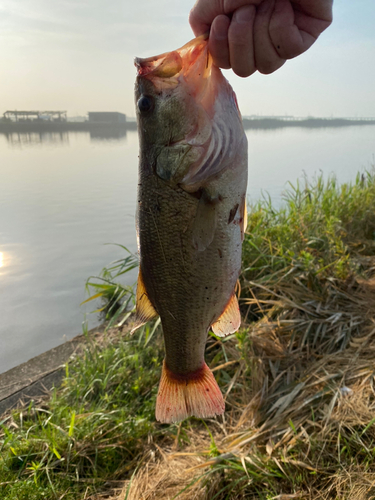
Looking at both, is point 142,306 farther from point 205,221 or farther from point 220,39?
point 220,39

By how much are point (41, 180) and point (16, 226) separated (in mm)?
5796

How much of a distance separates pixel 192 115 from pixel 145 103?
0.24m

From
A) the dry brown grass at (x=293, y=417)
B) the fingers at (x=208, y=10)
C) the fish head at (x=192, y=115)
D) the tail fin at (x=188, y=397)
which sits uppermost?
the fingers at (x=208, y=10)

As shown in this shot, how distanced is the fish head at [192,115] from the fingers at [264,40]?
0.20m

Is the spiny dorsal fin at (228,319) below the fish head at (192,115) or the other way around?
below

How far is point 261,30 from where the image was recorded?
1499mm

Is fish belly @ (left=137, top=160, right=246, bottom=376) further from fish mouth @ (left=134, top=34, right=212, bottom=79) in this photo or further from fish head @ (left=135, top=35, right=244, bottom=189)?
fish mouth @ (left=134, top=34, right=212, bottom=79)

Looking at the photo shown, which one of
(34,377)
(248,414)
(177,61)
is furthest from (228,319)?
(34,377)

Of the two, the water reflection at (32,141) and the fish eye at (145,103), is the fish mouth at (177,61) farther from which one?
the water reflection at (32,141)

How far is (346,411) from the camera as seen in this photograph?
9.04 feet

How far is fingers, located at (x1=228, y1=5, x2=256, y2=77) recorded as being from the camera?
1482 millimetres

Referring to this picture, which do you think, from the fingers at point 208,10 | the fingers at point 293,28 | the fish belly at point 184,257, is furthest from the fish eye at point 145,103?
the fingers at point 293,28

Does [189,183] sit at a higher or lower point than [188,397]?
higher

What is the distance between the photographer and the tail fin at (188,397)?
183 centimetres
